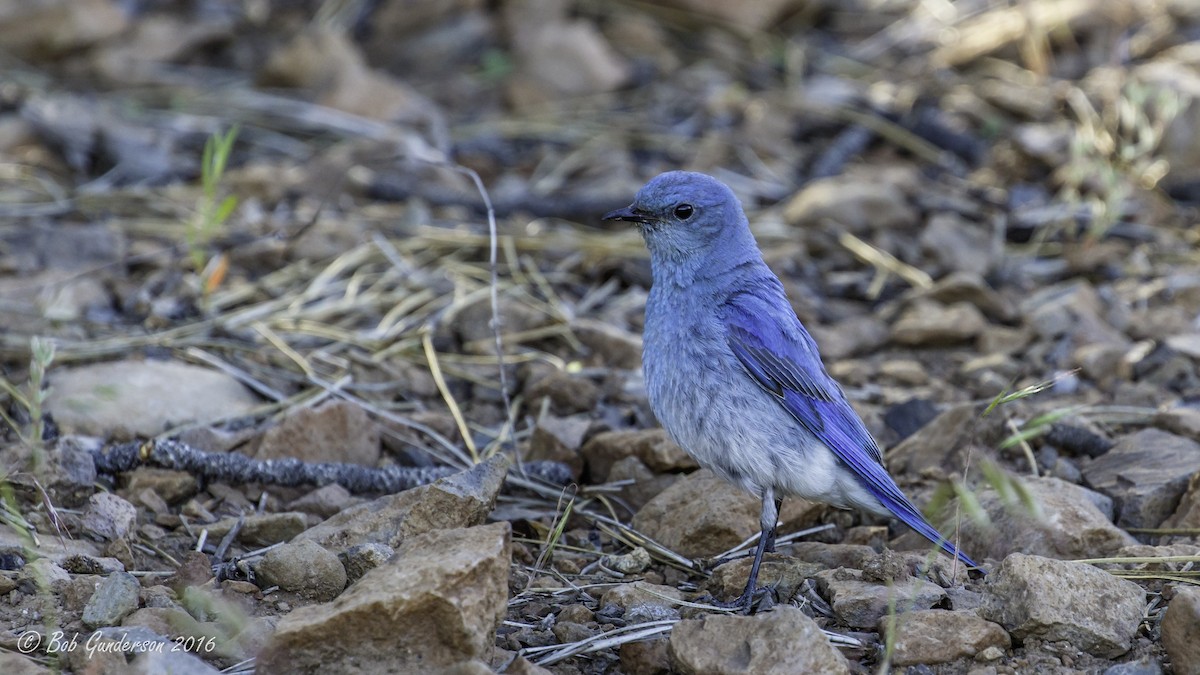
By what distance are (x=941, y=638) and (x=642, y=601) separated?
2.53 ft

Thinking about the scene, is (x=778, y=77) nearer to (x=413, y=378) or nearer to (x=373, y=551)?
(x=413, y=378)

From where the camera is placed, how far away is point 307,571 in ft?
10.4

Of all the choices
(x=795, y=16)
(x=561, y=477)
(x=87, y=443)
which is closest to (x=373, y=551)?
(x=561, y=477)

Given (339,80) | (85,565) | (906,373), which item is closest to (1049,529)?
(906,373)

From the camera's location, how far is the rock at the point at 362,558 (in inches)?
125

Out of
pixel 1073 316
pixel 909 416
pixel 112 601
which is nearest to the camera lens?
pixel 112 601

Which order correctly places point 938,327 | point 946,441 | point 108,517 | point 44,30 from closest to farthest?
point 108,517 < point 946,441 < point 938,327 < point 44,30

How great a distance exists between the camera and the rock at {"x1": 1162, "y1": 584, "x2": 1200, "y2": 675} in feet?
9.11

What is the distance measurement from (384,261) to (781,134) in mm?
2860

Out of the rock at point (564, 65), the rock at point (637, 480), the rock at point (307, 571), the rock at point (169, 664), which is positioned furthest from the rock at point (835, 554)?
the rock at point (564, 65)

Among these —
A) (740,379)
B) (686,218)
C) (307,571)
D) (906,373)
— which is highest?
(686,218)

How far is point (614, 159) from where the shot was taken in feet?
22.7

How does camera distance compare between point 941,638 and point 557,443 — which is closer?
point 941,638

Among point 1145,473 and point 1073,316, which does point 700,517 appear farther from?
point 1073,316
